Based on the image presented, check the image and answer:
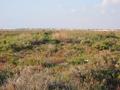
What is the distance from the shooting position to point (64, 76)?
40.0 ft

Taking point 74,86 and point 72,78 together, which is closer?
point 74,86

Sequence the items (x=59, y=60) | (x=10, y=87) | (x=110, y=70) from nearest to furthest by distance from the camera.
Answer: (x=10, y=87) < (x=110, y=70) < (x=59, y=60)

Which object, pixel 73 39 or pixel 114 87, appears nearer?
pixel 114 87

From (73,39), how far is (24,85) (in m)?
24.6

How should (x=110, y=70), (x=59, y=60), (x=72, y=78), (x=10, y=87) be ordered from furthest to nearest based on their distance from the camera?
(x=59, y=60)
(x=110, y=70)
(x=72, y=78)
(x=10, y=87)

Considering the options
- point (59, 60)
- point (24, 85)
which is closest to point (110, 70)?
point (24, 85)

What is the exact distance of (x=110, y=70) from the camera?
44.9 feet

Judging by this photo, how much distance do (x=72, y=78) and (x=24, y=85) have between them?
213 cm

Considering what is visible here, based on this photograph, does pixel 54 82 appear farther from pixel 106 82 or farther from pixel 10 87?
pixel 106 82

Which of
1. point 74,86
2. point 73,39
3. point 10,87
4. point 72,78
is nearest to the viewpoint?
point 10,87

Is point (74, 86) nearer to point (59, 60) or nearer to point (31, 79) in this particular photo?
point (31, 79)

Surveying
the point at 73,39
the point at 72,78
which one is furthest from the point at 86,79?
the point at 73,39

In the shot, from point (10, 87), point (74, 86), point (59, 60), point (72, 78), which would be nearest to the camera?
point (10, 87)

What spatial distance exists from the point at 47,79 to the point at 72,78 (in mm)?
1273
